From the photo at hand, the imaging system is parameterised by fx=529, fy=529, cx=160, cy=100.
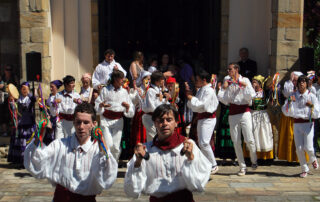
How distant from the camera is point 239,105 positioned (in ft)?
26.5

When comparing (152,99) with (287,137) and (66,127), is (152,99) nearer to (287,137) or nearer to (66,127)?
(66,127)

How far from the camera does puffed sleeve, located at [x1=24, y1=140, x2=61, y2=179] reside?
4098mm

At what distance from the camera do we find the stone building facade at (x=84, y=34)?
1040 centimetres

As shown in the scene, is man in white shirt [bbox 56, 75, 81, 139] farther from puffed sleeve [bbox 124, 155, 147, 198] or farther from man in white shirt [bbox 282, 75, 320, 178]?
puffed sleeve [bbox 124, 155, 147, 198]

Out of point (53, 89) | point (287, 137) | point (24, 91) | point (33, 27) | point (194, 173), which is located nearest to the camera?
point (194, 173)

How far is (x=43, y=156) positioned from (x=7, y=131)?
23.9 feet

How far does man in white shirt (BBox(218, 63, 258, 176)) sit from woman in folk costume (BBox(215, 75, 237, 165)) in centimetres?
75

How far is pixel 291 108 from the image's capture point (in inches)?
318

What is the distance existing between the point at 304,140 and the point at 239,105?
112cm

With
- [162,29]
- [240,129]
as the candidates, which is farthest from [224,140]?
[162,29]

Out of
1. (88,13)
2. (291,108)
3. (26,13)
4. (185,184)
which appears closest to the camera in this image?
(185,184)

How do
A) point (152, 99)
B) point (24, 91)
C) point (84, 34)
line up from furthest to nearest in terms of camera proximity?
1. point (84, 34)
2. point (24, 91)
3. point (152, 99)

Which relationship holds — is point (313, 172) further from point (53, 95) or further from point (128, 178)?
point (128, 178)

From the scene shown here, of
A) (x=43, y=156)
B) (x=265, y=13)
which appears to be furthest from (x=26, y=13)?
(x=43, y=156)
